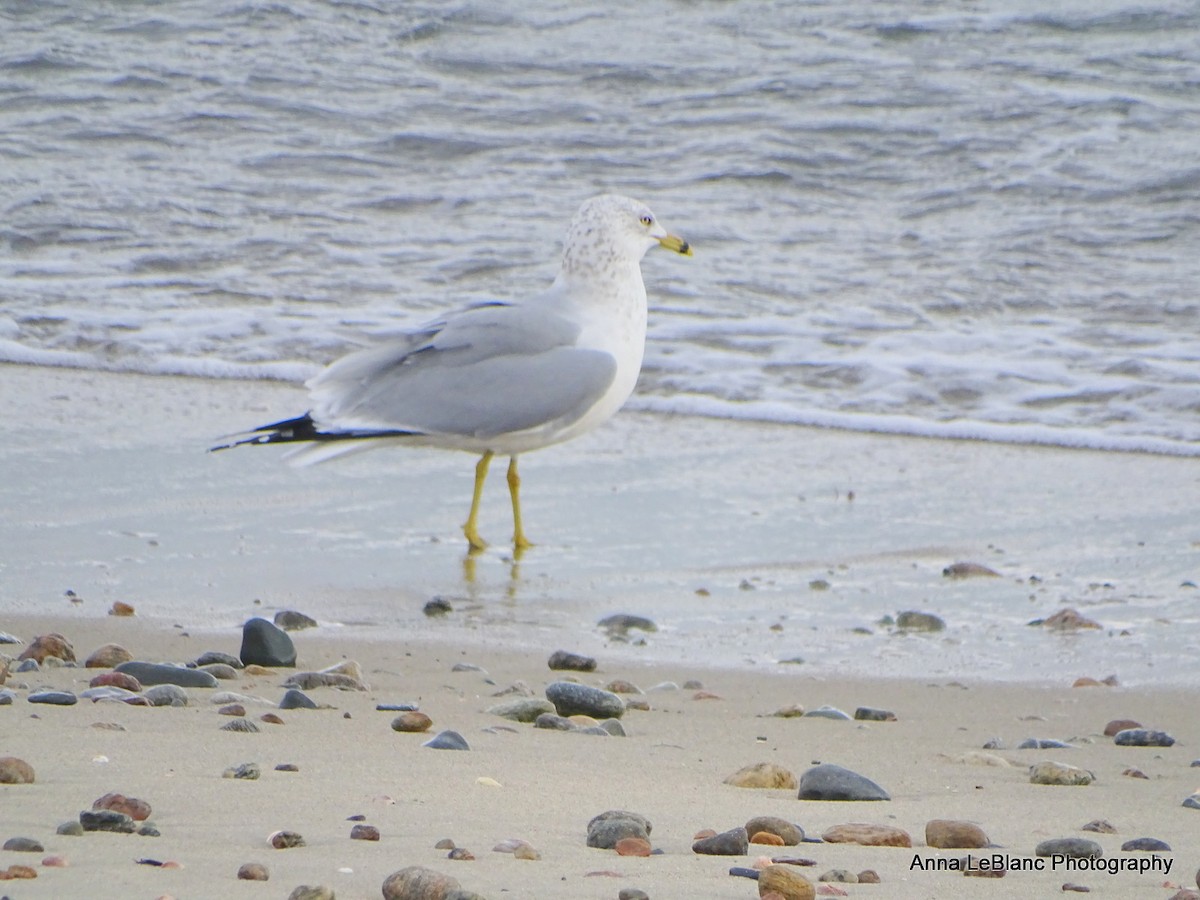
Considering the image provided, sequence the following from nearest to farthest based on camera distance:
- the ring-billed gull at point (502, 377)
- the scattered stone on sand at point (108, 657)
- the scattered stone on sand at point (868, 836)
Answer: the scattered stone on sand at point (868, 836) → the scattered stone on sand at point (108, 657) → the ring-billed gull at point (502, 377)

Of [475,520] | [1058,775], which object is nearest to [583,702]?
[1058,775]

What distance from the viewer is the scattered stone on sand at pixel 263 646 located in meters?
3.39

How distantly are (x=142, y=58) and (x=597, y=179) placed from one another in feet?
16.6

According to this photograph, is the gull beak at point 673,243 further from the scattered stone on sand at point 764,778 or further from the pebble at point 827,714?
the scattered stone on sand at point 764,778

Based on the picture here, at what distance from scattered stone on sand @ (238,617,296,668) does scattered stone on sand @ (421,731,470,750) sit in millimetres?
811

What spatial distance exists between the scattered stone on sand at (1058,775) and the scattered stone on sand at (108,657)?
171 centimetres

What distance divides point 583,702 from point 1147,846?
1.17 m

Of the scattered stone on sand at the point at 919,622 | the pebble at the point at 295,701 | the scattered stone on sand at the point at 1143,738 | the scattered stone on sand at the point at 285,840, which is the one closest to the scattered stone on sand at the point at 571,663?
the pebble at the point at 295,701

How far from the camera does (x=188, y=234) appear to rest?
9.76m

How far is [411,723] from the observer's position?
281 cm

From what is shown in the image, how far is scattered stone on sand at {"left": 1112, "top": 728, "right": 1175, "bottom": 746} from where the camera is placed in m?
3.06

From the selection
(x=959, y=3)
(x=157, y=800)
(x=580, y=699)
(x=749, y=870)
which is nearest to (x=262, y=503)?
(x=580, y=699)

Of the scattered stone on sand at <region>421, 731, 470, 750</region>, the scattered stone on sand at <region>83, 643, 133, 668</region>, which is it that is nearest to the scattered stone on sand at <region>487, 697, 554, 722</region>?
the scattered stone on sand at <region>421, 731, 470, 750</region>

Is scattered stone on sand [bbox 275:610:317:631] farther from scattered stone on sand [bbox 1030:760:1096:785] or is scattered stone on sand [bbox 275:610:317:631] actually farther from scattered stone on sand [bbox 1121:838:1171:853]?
scattered stone on sand [bbox 1121:838:1171:853]
